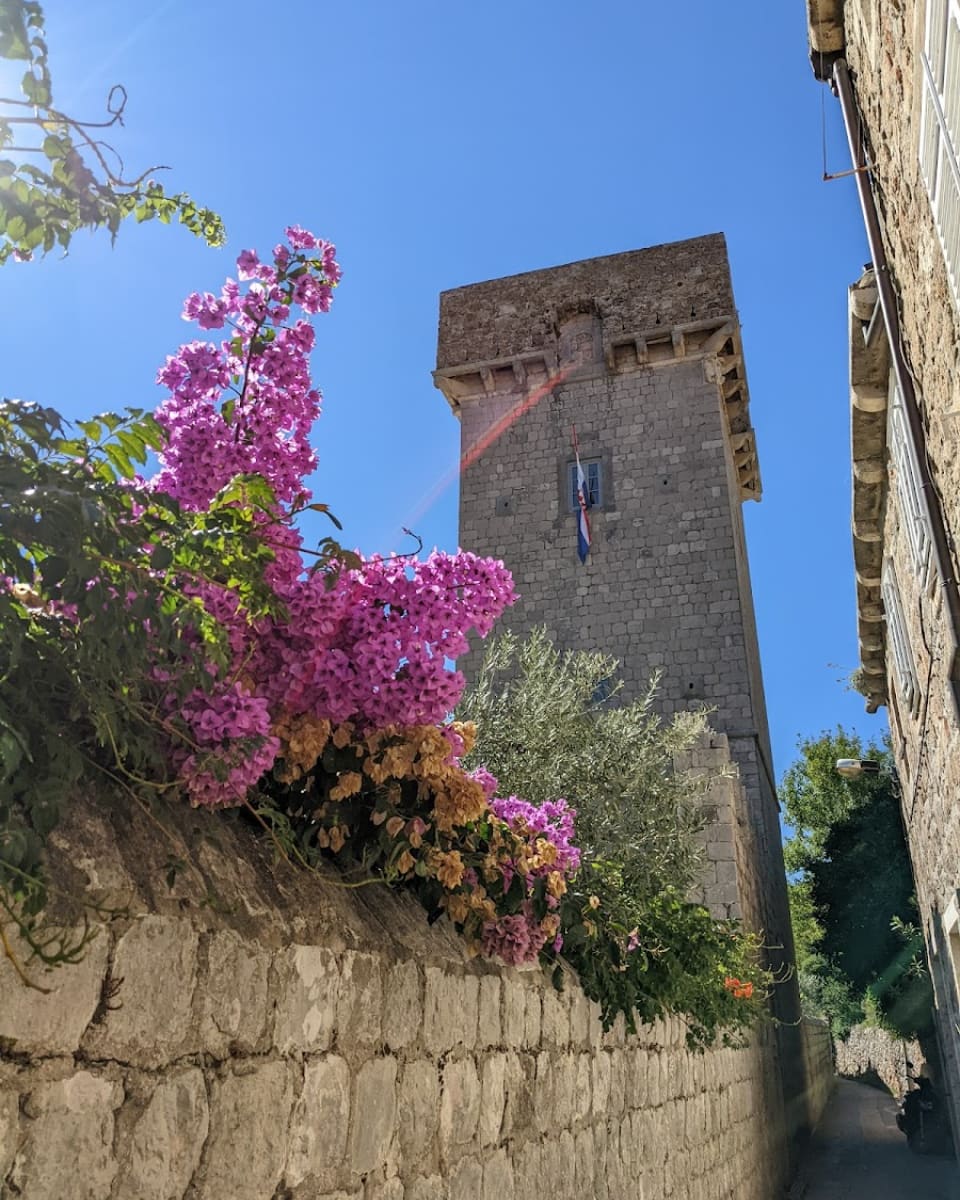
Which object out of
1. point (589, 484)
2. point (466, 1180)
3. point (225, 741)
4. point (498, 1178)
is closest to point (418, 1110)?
point (466, 1180)

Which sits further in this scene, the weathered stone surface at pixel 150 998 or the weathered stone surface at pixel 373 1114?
the weathered stone surface at pixel 373 1114

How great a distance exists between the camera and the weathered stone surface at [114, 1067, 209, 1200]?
1588mm

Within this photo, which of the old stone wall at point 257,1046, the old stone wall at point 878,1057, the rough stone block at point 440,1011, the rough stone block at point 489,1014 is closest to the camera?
the old stone wall at point 257,1046

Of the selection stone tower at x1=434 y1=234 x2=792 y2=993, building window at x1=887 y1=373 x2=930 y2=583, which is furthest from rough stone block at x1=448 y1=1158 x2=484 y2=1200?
stone tower at x1=434 y1=234 x2=792 y2=993

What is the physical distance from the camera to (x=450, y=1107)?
2.65 metres

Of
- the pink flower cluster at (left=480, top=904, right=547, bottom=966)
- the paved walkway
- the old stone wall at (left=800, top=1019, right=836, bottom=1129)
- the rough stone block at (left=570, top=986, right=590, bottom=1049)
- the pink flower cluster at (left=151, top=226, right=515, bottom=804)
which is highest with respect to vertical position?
the pink flower cluster at (left=151, top=226, right=515, bottom=804)

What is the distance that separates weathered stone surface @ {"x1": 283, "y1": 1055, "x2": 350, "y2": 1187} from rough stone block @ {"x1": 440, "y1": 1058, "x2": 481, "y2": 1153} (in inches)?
22.2

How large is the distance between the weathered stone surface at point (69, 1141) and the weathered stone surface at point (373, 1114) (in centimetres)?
77

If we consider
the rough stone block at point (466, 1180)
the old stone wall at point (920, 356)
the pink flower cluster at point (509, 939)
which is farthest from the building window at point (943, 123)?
the rough stone block at point (466, 1180)

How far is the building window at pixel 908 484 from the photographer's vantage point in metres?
5.04

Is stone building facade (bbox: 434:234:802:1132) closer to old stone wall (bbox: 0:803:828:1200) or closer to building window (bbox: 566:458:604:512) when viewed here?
building window (bbox: 566:458:604:512)

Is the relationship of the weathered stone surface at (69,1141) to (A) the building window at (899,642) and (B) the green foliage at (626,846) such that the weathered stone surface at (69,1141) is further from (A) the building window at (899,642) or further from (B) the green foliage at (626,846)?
(A) the building window at (899,642)

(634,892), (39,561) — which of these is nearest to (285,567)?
(39,561)

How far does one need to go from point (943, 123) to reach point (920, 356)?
1526 millimetres
